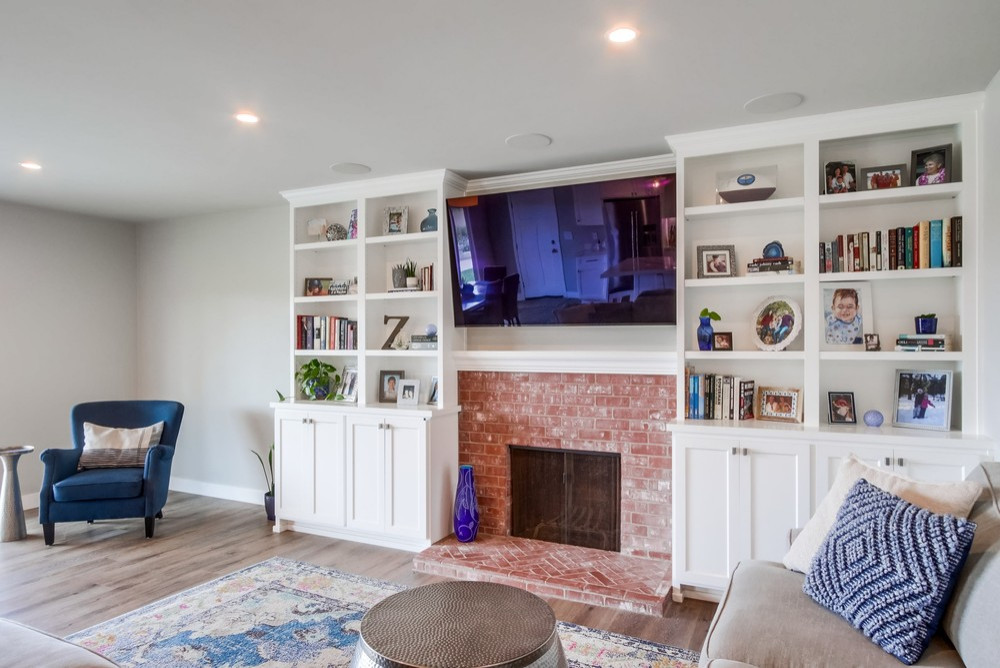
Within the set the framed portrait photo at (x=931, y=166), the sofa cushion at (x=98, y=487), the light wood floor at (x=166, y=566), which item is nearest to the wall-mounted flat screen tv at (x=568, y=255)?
the framed portrait photo at (x=931, y=166)

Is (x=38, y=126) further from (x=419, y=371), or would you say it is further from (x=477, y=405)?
(x=477, y=405)

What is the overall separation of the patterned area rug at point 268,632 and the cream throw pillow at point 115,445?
1.56m

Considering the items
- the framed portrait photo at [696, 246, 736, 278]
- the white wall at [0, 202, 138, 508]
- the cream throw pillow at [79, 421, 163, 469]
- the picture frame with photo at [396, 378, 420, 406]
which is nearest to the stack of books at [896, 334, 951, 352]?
the framed portrait photo at [696, 246, 736, 278]

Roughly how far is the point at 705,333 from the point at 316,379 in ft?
9.07

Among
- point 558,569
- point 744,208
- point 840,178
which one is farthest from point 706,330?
point 558,569

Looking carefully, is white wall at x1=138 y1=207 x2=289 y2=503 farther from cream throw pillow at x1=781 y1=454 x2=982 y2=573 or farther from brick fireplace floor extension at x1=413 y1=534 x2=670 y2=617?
cream throw pillow at x1=781 y1=454 x2=982 y2=573

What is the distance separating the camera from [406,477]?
3973 millimetres

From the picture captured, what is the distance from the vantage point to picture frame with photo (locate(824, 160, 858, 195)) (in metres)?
3.10

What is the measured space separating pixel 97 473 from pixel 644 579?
12.3ft

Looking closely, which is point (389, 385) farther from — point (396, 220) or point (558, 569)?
point (558, 569)

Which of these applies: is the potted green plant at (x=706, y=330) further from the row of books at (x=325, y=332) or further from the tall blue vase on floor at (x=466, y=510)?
the row of books at (x=325, y=332)

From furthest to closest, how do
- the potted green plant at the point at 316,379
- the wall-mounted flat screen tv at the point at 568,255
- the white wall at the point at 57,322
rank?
the white wall at the point at 57,322 < the potted green plant at the point at 316,379 < the wall-mounted flat screen tv at the point at 568,255

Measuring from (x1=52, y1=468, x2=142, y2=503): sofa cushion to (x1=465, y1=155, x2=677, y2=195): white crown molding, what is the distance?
3059mm

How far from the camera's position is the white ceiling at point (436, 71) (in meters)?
2.04
